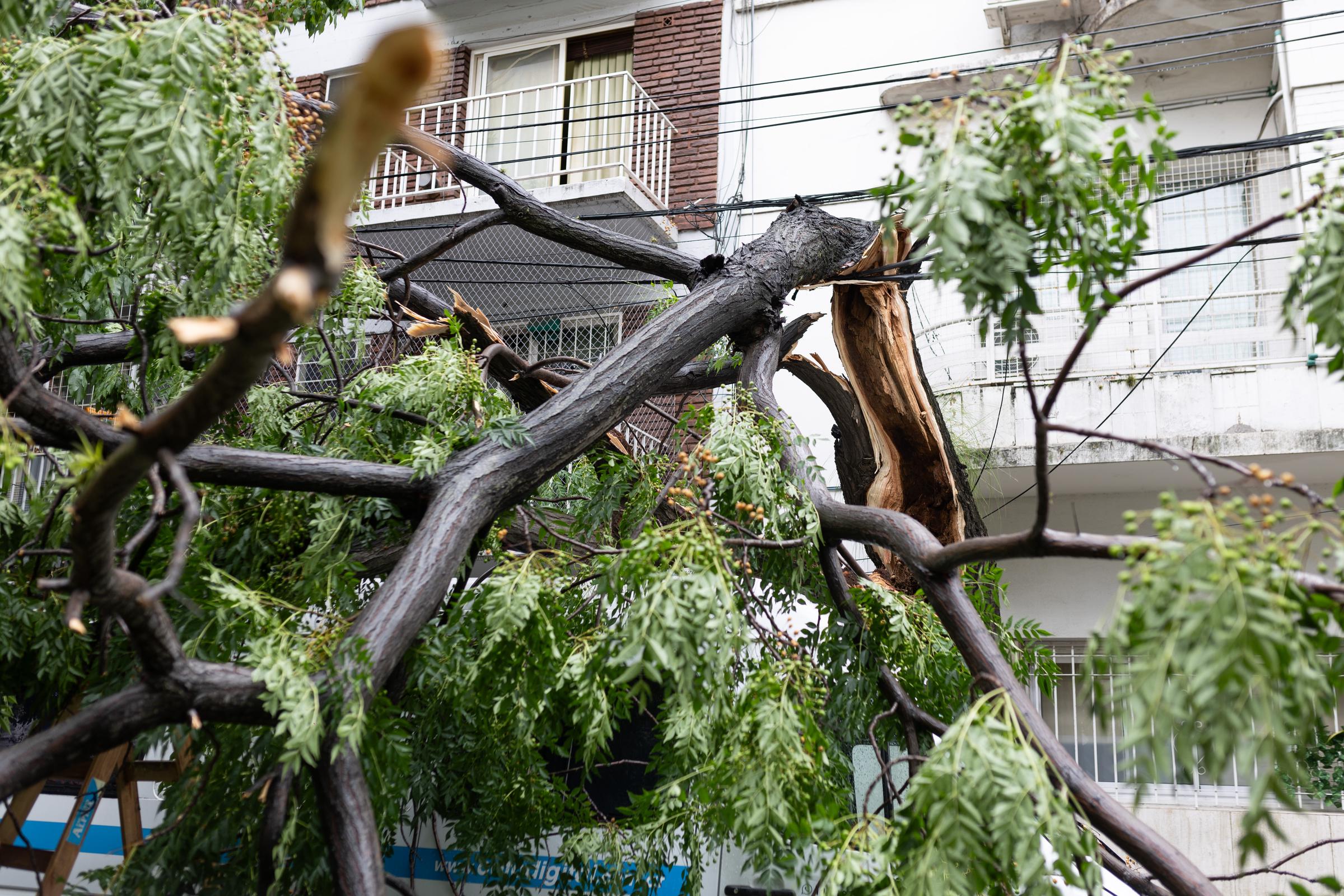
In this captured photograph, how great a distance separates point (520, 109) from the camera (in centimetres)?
1066

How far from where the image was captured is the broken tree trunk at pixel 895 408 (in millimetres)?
6121

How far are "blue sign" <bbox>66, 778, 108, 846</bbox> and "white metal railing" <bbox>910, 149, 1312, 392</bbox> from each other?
5979mm

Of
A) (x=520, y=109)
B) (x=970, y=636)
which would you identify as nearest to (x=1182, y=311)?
(x=970, y=636)

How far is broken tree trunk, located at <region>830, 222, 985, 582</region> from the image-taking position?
6121 millimetres

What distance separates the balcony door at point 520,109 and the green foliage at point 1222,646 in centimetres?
858

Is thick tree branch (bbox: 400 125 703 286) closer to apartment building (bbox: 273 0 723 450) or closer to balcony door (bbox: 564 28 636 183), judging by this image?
apartment building (bbox: 273 0 723 450)

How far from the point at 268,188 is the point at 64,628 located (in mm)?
2579

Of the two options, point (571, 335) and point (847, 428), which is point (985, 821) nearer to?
point (847, 428)

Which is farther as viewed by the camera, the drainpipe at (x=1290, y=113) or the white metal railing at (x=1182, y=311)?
the white metal railing at (x=1182, y=311)

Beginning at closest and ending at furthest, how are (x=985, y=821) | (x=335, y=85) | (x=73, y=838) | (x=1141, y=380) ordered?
(x=985, y=821) → (x=73, y=838) → (x=1141, y=380) → (x=335, y=85)

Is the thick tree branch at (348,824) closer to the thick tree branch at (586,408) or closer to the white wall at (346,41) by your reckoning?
the thick tree branch at (586,408)

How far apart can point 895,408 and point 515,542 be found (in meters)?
2.25

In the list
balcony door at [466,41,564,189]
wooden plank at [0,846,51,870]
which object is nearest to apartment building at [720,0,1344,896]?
balcony door at [466,41,564,189]

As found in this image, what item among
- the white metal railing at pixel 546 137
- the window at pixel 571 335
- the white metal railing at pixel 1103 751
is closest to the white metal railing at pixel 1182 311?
the white metal railing at pixel 1103 751
